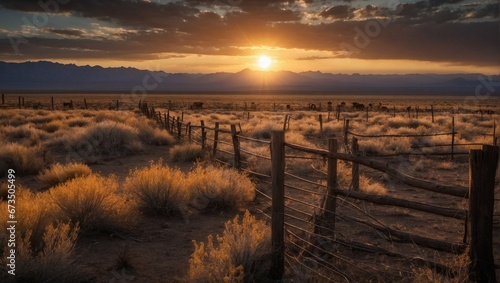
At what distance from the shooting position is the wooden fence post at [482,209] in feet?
12.9

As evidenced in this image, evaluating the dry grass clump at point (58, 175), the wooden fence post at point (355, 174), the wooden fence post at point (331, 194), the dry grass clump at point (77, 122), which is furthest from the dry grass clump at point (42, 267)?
the dry grass clump at point (77, 122)

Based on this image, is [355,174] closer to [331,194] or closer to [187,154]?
[331,194]

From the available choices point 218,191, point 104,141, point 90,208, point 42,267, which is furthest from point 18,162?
point 42,267

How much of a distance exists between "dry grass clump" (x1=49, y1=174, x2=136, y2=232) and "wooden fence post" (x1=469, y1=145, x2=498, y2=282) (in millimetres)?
5354

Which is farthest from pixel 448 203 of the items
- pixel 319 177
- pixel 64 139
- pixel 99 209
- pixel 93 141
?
pixel 64 139

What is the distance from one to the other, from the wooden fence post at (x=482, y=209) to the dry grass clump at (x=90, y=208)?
17.6 ft

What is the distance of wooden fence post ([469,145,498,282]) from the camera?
12.9ft

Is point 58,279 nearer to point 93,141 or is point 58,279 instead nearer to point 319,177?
point 319,177

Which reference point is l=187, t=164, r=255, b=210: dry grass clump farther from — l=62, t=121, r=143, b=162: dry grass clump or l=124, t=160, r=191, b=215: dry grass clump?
l=62, t=121, r=143, b=162: dry grass clump

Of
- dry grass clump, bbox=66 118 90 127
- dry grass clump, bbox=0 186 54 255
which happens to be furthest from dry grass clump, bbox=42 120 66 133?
dry grass clump, bbox=0 186 54 255

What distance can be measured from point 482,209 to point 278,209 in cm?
236

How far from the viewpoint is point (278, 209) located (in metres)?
5.37

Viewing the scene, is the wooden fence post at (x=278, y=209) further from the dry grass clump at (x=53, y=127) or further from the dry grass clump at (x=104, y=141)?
the dry grass clump at (x=53, y=127)

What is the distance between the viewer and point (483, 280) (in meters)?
4.07
